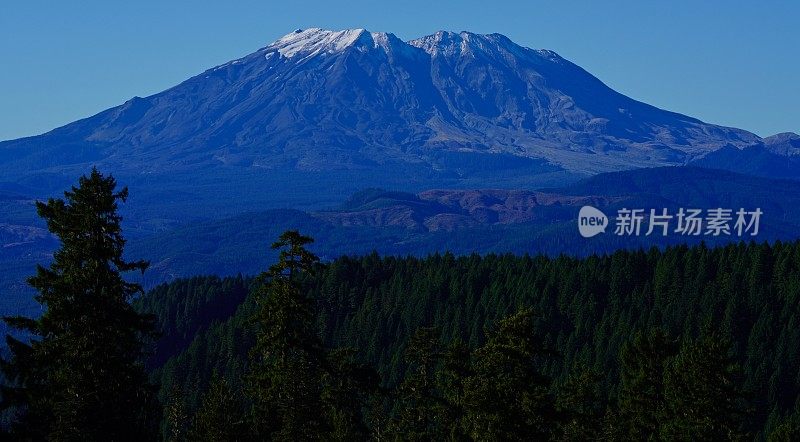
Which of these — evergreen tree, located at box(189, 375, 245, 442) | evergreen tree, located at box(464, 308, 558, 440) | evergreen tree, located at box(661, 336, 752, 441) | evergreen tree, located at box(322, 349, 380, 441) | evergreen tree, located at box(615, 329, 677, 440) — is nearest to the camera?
evergreen tree, located at box(464, 308, 558, 440)

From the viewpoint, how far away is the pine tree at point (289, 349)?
37.4 m

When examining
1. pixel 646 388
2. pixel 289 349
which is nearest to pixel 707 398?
pixel 646 388

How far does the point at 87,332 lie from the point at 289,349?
24.5 ft

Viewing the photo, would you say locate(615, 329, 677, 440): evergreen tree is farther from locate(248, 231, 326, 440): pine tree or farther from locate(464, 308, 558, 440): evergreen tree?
locate(248, 231, 326, 440): pine tree

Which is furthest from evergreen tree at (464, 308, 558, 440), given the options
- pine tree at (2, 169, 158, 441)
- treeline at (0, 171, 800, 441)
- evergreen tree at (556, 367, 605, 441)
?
evergreen tree at (556, 367, 605, 441)

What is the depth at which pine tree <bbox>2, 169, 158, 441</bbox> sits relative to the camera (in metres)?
32.0

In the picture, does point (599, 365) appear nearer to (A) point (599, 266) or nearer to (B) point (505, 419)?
(A) point (599, 266)

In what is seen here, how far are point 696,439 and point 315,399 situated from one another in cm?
1228

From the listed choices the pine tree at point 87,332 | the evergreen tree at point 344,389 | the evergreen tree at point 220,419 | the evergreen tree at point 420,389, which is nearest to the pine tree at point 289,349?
the pine tree at point 87,332

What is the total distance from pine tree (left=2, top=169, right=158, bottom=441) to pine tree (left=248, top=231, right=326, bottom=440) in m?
5.65

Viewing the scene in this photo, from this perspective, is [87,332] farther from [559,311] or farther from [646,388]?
[559,311]

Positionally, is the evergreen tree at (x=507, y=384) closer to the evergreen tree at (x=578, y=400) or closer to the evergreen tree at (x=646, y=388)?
the evergreen tree at (x=646, y=388)

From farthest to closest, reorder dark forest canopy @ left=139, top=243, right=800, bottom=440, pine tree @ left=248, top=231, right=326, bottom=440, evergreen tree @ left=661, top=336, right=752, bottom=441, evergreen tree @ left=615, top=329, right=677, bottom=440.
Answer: dark forest canopy @ left=139, top=243, right=800, bottom=440, evergreen tree @ left=615, top=329, right=677, bottom=440, evergreen tree @ left=661, top=336, right=752, bottom=441, pine tree @ left=248, top=231, right=326, bottom=440

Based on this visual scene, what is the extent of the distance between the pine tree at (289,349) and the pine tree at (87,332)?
223 inches
